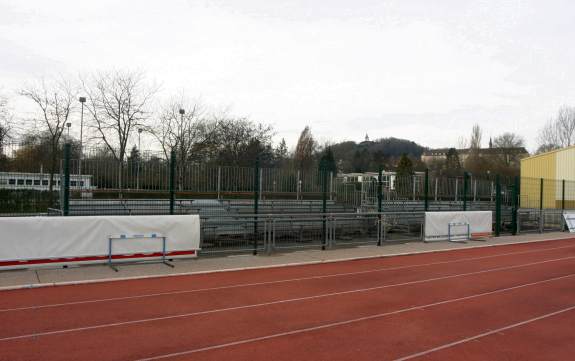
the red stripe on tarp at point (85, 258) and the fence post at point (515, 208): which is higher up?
the fence post at point (515, 208)

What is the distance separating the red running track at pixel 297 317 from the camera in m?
5.90

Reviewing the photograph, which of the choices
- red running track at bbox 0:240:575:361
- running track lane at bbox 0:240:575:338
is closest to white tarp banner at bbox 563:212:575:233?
running track lane at bbox 0:240:575:338

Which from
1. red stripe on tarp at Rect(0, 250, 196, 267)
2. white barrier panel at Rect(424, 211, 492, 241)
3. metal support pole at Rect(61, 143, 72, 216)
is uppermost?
metal support pole at Rect(61, 143, 72, 216)

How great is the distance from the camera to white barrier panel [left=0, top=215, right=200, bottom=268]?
1007 centimetres

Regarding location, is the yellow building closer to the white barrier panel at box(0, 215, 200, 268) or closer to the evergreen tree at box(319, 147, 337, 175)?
the evergreen tree at box(319, 147, 337, 175)

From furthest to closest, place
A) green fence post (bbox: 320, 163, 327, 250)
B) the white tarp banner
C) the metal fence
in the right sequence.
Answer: the white tarp banner → green fence post (bbox: 320, 163, 327, 250) → the metal fence

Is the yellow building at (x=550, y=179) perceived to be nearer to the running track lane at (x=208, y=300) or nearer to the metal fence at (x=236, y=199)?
the metal fence at (x=236, y=199)

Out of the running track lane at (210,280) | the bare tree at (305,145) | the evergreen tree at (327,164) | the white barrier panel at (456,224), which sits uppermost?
the bare tree at (305,145)

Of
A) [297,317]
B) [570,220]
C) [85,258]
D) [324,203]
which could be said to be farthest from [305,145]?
[297,317]

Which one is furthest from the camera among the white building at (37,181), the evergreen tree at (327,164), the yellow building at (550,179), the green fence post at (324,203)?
the yellow building at (550,179)

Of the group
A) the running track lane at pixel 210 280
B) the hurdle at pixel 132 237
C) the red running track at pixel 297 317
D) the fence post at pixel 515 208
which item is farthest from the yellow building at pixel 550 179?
the hurdle at pixel 132 237

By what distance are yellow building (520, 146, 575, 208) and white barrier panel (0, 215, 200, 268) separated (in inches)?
781

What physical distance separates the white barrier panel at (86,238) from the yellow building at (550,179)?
1983 cm

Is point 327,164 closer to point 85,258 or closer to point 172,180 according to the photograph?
point 172,180
